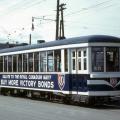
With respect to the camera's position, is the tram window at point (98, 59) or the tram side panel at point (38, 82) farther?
the tram side panel at point (38, 82)

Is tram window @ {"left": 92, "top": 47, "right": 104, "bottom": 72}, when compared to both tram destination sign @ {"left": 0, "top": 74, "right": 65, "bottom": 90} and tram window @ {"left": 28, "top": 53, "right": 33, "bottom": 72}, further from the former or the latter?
tram window @ {"left": 28, "top": 53, "right": 33, "bottom": 72}

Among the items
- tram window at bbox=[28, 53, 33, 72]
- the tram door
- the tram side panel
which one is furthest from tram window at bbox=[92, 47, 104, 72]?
tram window at bbox=[28, 53, 33, 72]

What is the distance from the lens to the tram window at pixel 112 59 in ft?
68.7

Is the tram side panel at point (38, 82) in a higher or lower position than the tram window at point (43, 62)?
lower

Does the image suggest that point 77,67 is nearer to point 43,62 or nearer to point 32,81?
point 43,62

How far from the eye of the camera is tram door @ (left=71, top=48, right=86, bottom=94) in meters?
21.1

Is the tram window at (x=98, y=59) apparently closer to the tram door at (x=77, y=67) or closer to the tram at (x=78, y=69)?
the tram at (x=78, y=69)

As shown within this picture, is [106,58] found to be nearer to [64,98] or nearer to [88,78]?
[88,78]

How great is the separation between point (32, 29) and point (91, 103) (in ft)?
97.9

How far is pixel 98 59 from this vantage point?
2094 centimetres

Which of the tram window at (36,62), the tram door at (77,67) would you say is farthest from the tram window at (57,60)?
the tram window at (36,62)

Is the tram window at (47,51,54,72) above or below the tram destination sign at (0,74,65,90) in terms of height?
above

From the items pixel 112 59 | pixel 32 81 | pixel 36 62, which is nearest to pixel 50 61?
pixel 36 62

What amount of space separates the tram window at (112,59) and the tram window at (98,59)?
0.85 ft
